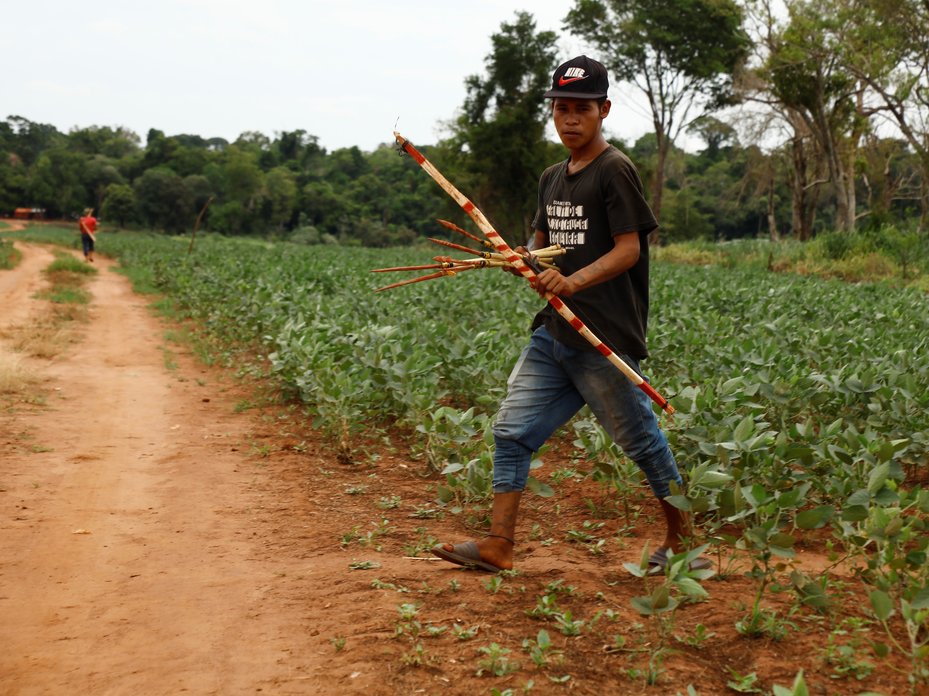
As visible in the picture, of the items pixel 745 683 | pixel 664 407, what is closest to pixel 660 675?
pixel 745 683

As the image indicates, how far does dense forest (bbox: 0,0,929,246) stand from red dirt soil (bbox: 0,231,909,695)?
17.1 meters

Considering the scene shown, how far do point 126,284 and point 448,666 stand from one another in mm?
20844

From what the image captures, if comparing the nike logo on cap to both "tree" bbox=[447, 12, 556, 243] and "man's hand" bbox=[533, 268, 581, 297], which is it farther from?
"tree" bbox=[447, 12, 556, 243]

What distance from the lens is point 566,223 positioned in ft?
12.7

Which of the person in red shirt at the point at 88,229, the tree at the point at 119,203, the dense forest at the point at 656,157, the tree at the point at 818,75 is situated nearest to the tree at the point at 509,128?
the dense forest at the point at 656,157

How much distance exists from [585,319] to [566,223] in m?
0.40

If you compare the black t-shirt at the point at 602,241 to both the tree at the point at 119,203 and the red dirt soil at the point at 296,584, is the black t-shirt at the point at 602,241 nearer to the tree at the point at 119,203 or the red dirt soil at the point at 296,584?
the red dirt soil at the point at 296,584

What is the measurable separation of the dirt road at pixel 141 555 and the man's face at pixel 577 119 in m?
2.12

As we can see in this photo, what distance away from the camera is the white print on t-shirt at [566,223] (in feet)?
12.5

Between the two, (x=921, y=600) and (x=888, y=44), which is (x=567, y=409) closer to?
(x=921, y=600)

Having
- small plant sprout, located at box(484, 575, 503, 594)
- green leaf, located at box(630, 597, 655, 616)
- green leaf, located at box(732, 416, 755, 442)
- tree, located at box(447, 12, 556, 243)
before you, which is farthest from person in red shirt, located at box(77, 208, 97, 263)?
green leaf, located at box(630, 597, 655, 616)

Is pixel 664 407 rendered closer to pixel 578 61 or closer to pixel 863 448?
pixel 863 448

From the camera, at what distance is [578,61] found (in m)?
3.74

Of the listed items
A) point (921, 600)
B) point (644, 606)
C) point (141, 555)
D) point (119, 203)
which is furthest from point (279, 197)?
point (921, 600)
